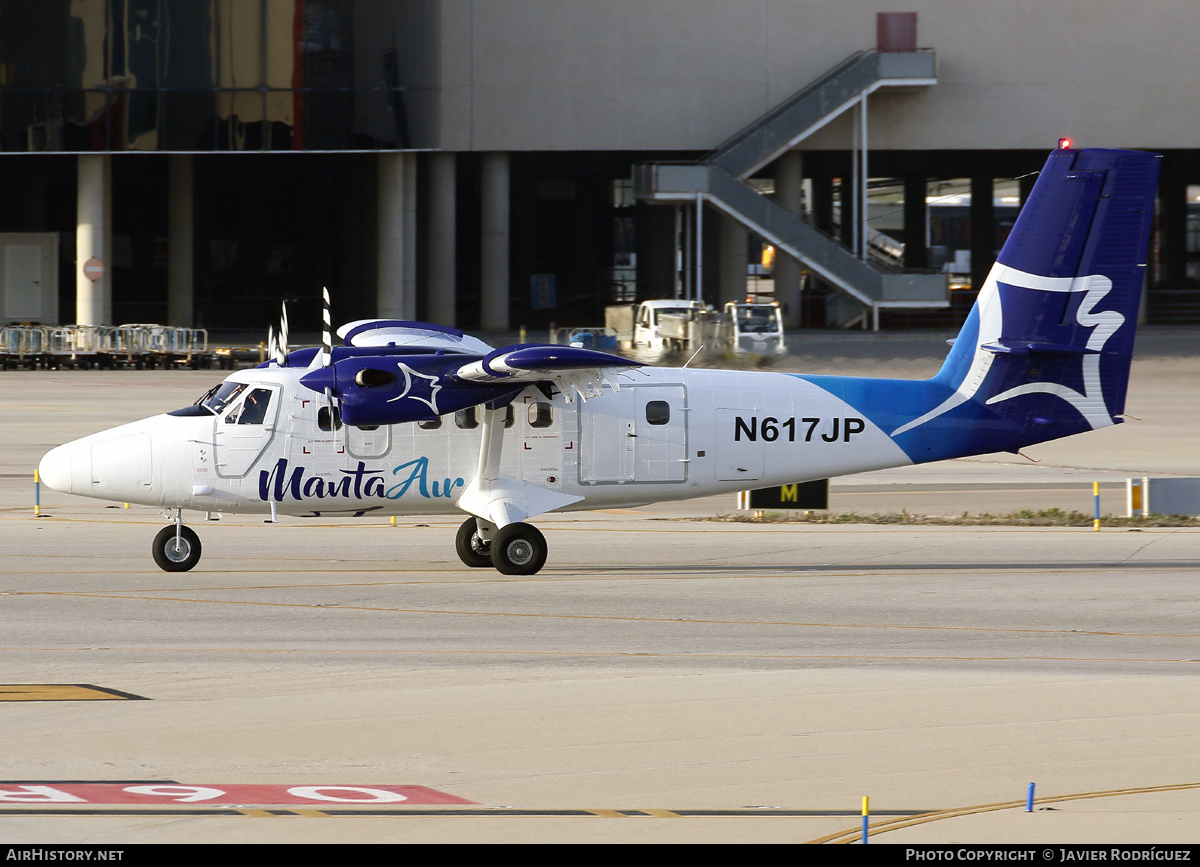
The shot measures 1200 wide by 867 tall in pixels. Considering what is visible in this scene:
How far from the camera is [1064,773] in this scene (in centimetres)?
991

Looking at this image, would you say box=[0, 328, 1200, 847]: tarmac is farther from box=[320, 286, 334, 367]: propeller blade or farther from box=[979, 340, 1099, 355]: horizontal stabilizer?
box=[979, 340, 1099, 355]: horizontal stabilizer

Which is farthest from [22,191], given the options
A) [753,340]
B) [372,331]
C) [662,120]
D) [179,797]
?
[179,797]

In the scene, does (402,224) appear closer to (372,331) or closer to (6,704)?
(372,331)

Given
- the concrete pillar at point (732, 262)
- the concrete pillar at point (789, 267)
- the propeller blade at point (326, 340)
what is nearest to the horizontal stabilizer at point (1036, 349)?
the propeller blade at point (326, 340)

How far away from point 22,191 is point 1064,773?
63.1 metres

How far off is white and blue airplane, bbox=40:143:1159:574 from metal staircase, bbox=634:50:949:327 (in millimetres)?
36872

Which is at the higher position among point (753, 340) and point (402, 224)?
→ point (402, 224)

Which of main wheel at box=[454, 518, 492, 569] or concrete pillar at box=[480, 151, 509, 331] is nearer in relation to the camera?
main wheel at box=[454, 518, 492, 569]

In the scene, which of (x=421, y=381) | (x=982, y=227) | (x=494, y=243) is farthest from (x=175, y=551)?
(x=982, y=227)

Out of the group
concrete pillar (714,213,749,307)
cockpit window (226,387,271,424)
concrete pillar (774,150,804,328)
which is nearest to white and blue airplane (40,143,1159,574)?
cockpit window (226,387,271,424)

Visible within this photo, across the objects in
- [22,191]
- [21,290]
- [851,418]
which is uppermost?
[22,191]

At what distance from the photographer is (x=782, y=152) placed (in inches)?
2271

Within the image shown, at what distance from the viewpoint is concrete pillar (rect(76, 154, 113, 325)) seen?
52719 millimetres

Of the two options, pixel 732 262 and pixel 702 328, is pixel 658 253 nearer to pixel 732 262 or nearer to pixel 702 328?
pixel 732 262
